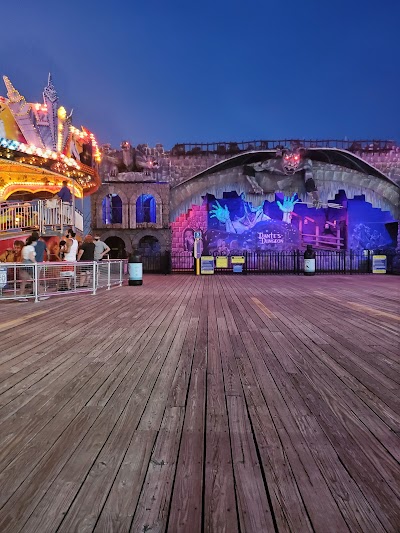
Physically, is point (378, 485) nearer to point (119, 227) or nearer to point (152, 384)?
point (152, 384)

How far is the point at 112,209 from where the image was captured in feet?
80.7

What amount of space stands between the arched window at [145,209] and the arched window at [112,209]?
4.93 feet

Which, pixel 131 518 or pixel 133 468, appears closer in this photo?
pixel 131 518

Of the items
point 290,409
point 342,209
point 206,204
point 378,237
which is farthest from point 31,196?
point 290,409

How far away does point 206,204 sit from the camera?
25.0 meters

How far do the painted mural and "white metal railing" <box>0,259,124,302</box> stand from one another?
12978 mm

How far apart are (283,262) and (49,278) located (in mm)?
17499

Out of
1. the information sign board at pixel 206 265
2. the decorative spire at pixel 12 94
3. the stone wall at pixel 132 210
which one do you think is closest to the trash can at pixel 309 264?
the information sign board at pixel 206 265

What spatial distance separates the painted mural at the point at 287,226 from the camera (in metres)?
25.0

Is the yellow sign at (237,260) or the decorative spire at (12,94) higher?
the decorative spire at (12,94)

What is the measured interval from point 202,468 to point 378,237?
86.1 ft

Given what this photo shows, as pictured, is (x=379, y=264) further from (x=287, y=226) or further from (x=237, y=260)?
(x=237, y=260)

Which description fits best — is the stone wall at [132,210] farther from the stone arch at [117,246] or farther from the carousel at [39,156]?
the carousel at [39,156]

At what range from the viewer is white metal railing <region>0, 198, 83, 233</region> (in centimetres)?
1603
